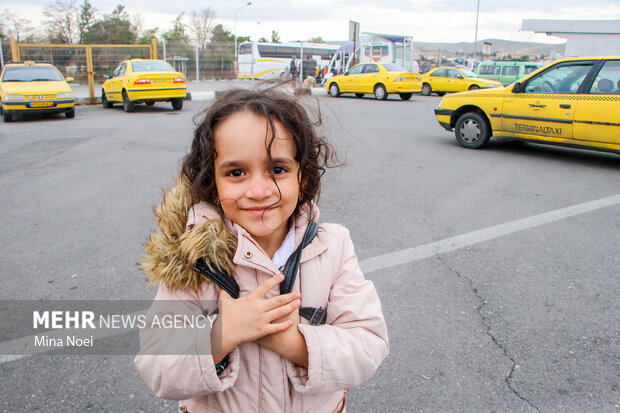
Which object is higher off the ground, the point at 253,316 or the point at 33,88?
the point at 33,88

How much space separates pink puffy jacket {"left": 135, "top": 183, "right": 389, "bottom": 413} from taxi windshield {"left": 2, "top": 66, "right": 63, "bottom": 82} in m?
13.7

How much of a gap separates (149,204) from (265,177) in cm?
419

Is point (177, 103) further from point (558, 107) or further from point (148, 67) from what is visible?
point (558, 107)

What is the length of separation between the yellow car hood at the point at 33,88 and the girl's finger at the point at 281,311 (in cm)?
1297

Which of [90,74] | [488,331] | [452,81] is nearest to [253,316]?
[488,331]

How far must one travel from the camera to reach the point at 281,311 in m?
1.21

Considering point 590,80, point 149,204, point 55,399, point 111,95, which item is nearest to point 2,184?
point 149,204

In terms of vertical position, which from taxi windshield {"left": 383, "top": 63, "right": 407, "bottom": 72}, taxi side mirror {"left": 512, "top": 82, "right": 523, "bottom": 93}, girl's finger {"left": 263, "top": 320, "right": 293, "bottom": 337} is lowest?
girl's finger {"left": 263, "top": 320, "right": 293, "bottom": 337}

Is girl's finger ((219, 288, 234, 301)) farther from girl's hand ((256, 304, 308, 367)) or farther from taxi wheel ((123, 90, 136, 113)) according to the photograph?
taxi wheel ((123, 90, 136, 113))

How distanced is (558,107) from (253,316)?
7390 millimetres

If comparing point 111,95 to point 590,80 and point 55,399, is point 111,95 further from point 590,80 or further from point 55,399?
point 55,399

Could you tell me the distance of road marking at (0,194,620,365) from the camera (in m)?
3.80

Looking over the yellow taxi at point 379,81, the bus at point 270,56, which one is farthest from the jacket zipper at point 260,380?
the bus at point 270,56

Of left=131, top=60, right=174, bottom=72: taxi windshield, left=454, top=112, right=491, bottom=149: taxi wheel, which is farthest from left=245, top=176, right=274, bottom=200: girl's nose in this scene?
left=131, top=60, right=174, bottom=72: taxi windshield
